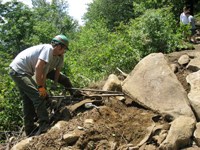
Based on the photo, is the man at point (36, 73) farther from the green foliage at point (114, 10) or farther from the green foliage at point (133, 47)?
the green foliage at point (114, 10)

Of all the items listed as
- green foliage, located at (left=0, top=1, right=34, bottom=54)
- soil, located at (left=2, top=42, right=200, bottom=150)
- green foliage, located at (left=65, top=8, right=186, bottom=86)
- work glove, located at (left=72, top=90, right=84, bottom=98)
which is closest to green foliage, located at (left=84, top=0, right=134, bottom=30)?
green foliage, located at (left=0, top=1, right=34, bottom=54)

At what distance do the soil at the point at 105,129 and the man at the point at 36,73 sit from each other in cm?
46

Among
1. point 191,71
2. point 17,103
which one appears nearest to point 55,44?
point 17,103

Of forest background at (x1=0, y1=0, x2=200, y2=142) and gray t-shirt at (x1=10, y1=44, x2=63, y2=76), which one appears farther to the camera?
forest background at (x1=0, y1=0, x2=200, y2=142)

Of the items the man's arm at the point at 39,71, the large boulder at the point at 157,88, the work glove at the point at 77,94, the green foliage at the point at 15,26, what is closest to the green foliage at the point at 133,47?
the work glove at the point at 77,94

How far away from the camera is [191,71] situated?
6484 millimetres

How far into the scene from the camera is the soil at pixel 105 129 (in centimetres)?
486

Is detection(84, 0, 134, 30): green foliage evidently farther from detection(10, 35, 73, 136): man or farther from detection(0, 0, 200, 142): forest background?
detection(10, 35, 73, 136): man

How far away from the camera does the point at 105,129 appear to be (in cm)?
505

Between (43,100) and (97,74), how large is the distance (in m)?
2.85

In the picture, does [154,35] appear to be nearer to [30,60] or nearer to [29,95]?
[30,60]

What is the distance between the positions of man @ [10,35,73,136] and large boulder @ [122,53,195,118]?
142cm

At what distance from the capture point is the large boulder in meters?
5.26

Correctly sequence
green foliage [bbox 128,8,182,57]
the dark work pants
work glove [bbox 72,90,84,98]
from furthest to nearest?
green foliage [bbox 128,8,182,57]
work glove [bbox 72,90,84,98]
the dark work pants
